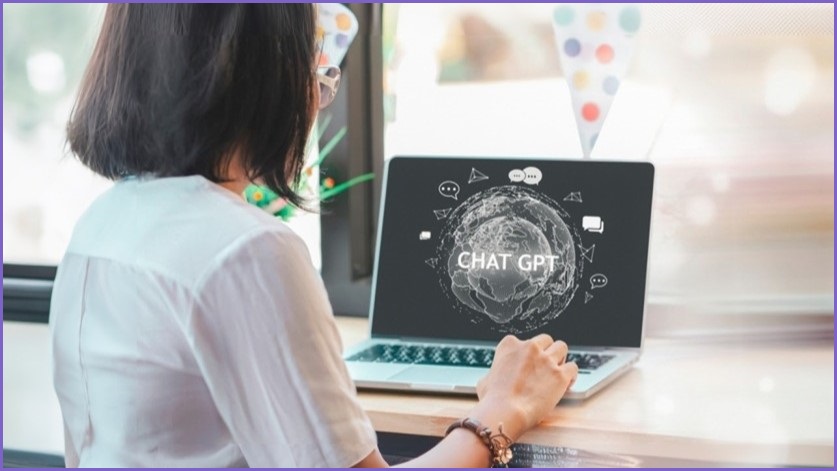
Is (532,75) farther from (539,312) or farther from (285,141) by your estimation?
(285,141)

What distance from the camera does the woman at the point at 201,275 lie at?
3.34 feet

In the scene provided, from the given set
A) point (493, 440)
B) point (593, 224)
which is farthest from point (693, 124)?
point (493, 440)

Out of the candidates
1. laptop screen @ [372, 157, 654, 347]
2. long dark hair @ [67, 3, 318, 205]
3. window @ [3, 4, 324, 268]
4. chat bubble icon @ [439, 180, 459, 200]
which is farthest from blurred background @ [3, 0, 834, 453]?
long dark hair @ [67, 3, 318, 205]

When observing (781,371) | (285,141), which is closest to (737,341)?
(781,371)

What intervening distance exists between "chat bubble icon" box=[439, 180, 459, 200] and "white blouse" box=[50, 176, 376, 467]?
2.35 feet

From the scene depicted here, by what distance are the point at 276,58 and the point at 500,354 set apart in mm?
445

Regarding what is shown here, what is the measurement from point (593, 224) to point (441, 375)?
35cm

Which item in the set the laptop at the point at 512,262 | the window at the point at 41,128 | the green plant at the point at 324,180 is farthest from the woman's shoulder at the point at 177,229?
the window at the point at 41,128

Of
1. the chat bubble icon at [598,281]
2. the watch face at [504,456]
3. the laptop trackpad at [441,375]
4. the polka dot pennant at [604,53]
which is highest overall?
the polka dot pennant at [604,53]

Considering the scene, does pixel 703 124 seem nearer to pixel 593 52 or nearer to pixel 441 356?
pixel 593 52

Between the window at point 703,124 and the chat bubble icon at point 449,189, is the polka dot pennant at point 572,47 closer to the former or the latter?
the window at point 703,124

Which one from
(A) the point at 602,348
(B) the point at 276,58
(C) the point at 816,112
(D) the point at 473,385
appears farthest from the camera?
(C) the point at 816,112

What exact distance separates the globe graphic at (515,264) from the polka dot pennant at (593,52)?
0.31m

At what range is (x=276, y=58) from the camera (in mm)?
1121
